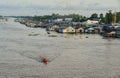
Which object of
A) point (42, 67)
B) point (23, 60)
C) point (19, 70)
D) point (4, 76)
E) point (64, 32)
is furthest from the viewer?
point (64, 32)

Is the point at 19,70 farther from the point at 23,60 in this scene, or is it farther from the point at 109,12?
the point at 109,12

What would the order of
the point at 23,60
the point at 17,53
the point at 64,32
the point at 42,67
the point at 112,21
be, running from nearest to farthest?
the point at 42,67 → the point at 23,60 → the point at 17,53 → the point at 64,32 → the point at 112,21

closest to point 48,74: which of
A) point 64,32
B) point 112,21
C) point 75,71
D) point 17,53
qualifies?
point 75,71

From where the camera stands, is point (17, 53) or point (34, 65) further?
point (17, 53)

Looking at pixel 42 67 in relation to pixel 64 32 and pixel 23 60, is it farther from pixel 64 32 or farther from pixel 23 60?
pixel 64 32

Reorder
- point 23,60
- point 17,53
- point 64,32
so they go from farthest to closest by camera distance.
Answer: point 64,32
point 17,53
point 23,60

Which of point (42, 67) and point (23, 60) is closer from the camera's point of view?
point (42, 67)

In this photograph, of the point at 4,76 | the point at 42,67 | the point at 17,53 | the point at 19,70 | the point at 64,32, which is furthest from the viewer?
the point at 64,32

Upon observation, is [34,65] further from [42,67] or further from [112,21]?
[112,21]

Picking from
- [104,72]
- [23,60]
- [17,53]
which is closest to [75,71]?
[104,72]
